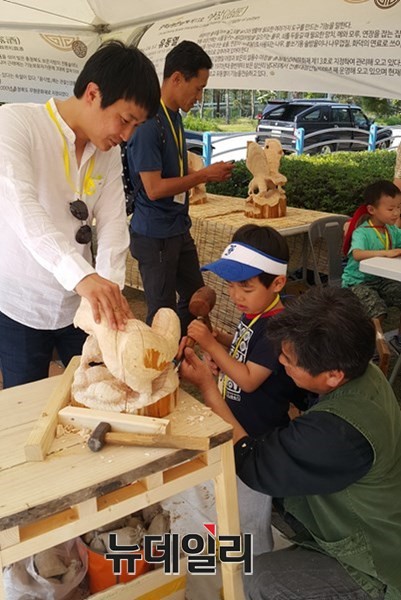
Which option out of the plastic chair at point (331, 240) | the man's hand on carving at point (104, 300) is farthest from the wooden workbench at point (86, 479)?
the plastic chair at point (331, 240)

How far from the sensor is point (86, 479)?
1.06 meters

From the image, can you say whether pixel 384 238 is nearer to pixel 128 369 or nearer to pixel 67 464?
pixel 128 369

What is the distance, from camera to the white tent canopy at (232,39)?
302cm

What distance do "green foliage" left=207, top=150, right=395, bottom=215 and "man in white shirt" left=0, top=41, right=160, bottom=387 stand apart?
4241 millimetres

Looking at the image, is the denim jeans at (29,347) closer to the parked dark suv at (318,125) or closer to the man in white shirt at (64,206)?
the man in white shirt at (64,206)

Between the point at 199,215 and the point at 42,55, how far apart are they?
2.18 m

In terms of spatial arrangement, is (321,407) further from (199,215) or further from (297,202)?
(297,202)

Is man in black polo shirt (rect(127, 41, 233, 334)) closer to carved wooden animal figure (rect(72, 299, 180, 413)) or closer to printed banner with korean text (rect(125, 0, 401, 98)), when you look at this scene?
printed banner with korean text (rect(125, 0, 401, 98))

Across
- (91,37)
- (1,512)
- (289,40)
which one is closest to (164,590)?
(1,512)

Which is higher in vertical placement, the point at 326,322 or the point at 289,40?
the point at 289,40

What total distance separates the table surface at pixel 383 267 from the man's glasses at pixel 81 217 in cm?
156

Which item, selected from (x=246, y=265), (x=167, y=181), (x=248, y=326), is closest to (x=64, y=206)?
(x=246, y=265)

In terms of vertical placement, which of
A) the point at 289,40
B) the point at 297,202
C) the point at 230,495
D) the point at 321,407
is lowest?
the point at 297,202

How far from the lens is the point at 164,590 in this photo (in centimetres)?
156
